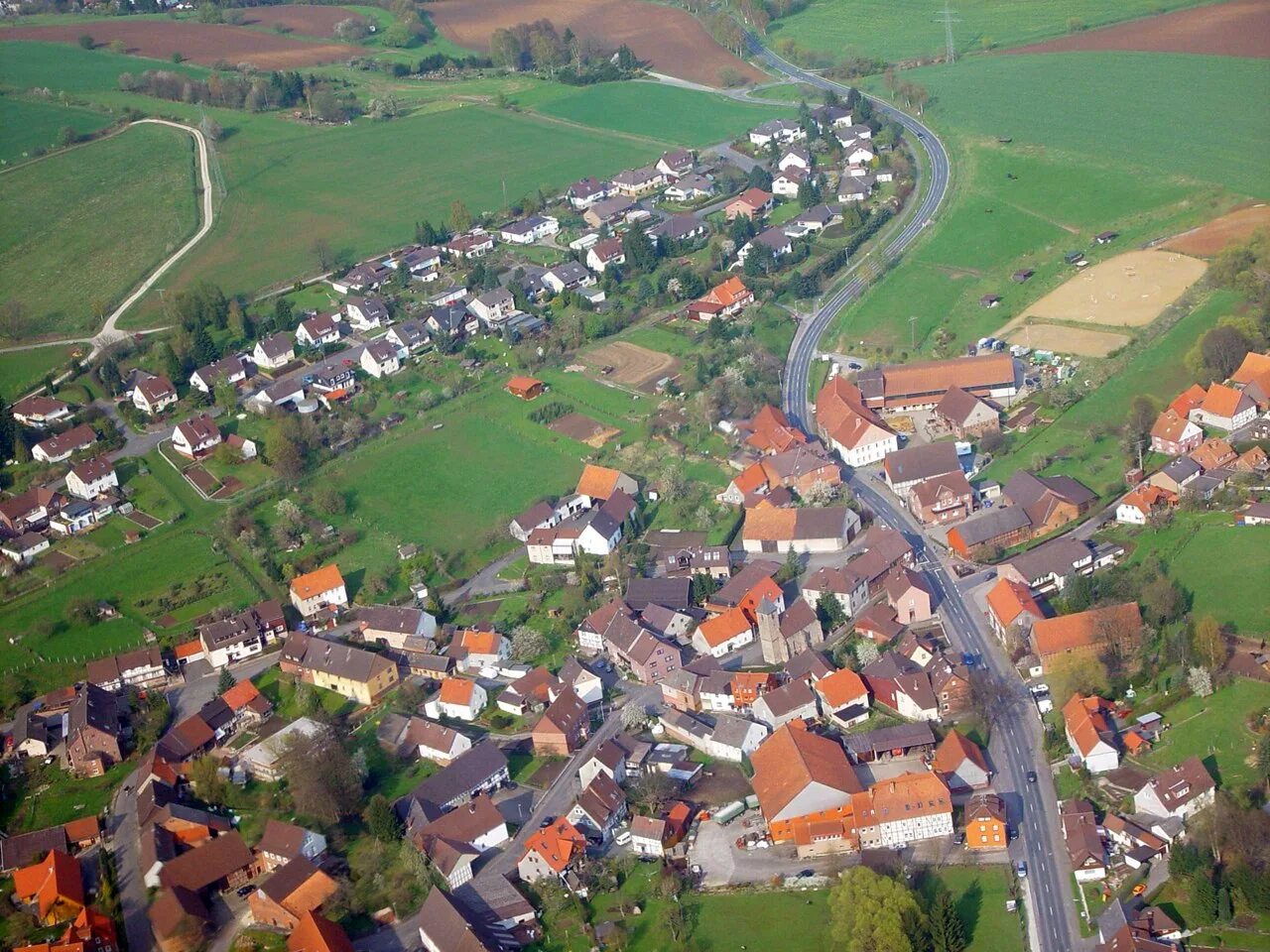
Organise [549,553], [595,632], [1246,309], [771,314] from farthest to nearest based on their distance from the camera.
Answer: [771,314], [1246,309], [549,553], [595,632]

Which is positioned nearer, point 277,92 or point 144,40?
point 277,92

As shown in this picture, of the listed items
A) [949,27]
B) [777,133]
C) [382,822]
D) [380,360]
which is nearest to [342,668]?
[382,822]

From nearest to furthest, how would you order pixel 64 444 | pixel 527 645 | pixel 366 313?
pixel 527 645 < pixel 64 444 < pixel 366 313

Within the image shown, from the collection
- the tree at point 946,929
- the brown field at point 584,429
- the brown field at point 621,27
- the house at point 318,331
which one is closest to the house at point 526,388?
the brown field at point 584,429

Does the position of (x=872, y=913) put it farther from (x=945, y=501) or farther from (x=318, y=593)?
(x=318, y=593)

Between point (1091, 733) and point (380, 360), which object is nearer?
point (1091, 733)

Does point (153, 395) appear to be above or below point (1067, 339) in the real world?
below

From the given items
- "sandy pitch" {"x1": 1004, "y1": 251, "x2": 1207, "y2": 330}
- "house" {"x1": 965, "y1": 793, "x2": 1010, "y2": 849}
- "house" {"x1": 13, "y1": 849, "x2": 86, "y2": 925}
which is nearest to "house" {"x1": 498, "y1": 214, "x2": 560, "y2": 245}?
"sandy pitch" {"x1": 1004, "y1": 251, "x2": 1207, "y2": 330}

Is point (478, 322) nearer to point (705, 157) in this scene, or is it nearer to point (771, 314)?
point (771, 314)

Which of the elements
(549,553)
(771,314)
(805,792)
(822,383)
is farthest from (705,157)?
(805,792)
